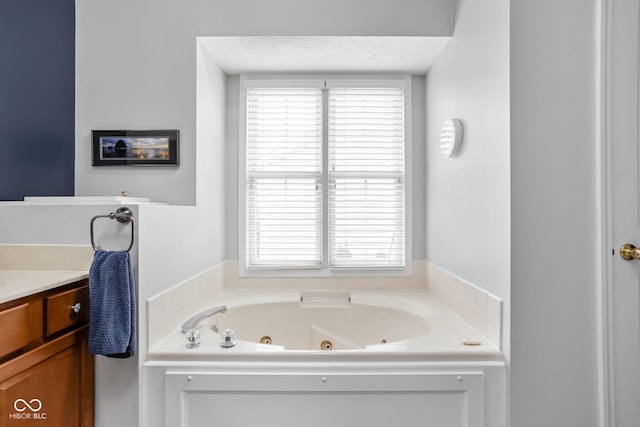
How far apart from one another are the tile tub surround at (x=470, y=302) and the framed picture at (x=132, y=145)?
1593 mm

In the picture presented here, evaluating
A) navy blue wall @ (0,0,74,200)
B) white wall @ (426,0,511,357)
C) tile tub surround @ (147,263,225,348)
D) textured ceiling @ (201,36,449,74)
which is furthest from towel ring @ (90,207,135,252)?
white wall @ (426,0,511,357)

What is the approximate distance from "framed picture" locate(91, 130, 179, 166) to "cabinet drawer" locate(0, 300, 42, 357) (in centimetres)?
97

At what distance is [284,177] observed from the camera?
260cm

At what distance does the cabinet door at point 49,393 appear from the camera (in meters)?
1.11

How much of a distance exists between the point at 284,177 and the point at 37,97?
139 cm

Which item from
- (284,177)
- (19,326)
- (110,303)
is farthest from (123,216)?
(284,177)

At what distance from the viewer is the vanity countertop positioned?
114 centimetres

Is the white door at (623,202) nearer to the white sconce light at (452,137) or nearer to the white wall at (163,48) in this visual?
the white sconce light at (452,137)

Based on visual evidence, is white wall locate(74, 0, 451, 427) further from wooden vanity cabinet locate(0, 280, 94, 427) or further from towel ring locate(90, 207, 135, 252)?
wooden vanity cabinet locate(0, 280, 94, 427)

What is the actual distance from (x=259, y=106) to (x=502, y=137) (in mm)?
1636

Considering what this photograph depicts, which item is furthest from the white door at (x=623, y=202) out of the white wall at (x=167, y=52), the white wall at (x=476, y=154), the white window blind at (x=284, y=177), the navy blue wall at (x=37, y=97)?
the navy blue wall at (x=37, y=97)

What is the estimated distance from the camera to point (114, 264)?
4.42 ft

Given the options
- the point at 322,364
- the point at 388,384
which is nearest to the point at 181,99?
the point at 322,364

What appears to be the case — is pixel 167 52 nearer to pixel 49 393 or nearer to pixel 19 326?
pixel 19 326
